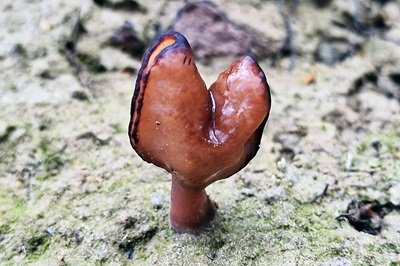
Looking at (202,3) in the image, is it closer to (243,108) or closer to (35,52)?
(35,52)

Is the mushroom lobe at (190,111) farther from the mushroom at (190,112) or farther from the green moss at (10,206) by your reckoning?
the green moss at (10,206)

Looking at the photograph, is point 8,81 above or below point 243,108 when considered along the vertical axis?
below

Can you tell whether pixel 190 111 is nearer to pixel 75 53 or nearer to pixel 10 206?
pixel 10 206

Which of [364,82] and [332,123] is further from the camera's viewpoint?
[364,82]

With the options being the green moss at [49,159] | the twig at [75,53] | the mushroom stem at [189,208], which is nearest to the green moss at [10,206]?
the green moss at [49,159]

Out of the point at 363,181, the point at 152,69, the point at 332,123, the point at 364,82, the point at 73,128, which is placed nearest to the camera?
the point at 152,69

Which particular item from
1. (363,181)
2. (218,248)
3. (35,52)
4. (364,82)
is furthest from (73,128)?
(364,82)

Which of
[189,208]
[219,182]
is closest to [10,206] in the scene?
Result: [189,208]
